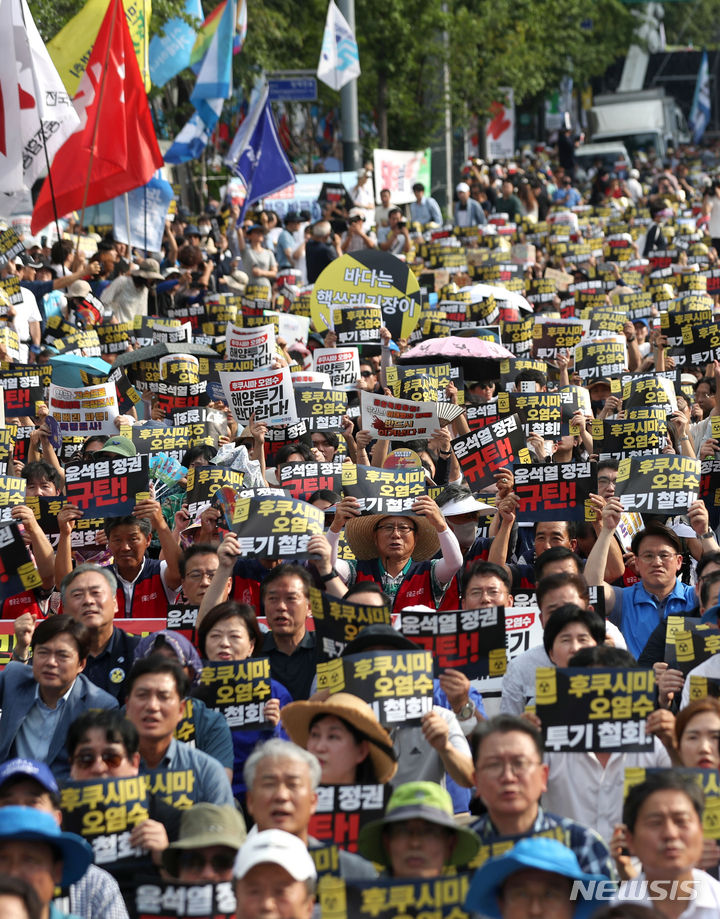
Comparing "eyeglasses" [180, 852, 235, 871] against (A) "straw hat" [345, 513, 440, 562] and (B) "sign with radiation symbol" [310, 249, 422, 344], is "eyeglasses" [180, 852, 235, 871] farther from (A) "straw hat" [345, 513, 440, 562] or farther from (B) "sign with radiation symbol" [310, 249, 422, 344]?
(B) "sign with radiation symbol" [310, 249, 422, 344]

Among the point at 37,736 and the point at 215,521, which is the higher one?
the point at 215,521

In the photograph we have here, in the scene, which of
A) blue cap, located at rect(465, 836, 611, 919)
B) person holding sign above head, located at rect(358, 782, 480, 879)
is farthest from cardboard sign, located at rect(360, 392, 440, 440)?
blue cap, located at rect(465, 836, 611, 919)

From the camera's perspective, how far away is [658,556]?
778 cm

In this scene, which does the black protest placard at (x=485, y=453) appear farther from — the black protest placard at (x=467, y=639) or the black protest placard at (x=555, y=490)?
the black protest placard at (x=467, y=639)

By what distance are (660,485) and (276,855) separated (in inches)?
171

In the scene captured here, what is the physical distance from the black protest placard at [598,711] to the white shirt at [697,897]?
923 mm

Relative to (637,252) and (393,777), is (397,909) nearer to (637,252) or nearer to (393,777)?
(393,777)

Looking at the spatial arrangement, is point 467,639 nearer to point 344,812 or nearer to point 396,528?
point 344,812

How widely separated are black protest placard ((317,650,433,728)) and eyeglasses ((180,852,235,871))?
3.48 feet

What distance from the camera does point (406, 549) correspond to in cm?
854

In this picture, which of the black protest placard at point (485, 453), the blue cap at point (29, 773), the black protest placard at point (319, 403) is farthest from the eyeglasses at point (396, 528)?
the blue cap at point (29, 773)

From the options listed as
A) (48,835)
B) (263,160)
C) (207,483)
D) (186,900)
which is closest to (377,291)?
(207,483)

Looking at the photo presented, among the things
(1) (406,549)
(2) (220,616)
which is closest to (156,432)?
(1) (406,549)

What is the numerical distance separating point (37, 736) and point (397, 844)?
2102 millimetres
